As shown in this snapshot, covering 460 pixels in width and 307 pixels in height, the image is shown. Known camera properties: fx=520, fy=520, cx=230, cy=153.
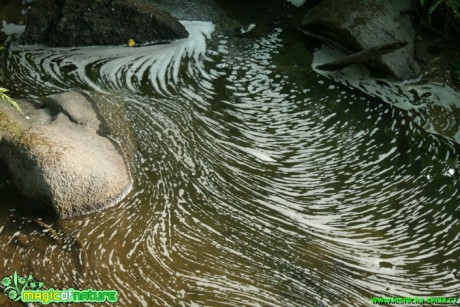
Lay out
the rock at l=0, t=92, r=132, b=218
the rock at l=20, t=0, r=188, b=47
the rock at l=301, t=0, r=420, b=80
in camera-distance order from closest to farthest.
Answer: the rock at l=0, t=92, r=132, b=218, the rock at l=301, t=0, r=420, b=80, the rock at l=20, t=0, r=188, b=47

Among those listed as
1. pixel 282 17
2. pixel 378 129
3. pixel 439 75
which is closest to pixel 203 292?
pixel 378 129

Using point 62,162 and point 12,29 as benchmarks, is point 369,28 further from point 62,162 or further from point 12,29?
point 12,29

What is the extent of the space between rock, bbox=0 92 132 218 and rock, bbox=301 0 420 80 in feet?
8.70

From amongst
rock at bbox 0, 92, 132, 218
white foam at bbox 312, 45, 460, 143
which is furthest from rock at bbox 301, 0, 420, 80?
rock at bbox 0, 92, 132, 218

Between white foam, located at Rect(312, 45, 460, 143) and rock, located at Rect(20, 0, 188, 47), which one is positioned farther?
rock, located at Rect(20, 0, 188, 47)

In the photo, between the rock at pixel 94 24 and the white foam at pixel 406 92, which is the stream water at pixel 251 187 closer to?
the white foam at pixel 406 92

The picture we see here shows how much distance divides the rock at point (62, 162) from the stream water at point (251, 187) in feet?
0.39

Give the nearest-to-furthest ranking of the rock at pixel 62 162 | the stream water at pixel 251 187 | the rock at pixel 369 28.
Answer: the stream water at pixel 251 187
the rock at pixel 62 162
the rock at pixel 369 28

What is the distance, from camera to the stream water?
302cm

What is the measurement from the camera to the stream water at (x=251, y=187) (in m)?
3.02

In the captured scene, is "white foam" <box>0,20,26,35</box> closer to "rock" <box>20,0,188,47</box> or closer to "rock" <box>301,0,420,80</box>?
"rock" <box>20,0,188,47</box>

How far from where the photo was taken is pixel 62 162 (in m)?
3.29

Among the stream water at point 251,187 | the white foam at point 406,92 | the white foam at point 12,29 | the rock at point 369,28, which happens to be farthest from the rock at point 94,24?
the white foam at point 406,92

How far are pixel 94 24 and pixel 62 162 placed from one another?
2269 mm
